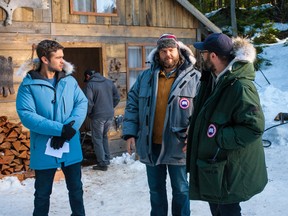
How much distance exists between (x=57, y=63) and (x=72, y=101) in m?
0.40

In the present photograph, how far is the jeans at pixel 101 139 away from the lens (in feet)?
22.8

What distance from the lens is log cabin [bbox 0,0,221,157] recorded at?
20.9ft

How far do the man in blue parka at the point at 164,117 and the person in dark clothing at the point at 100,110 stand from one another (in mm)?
3306

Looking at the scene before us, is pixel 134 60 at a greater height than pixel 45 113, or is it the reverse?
pixel 134 60

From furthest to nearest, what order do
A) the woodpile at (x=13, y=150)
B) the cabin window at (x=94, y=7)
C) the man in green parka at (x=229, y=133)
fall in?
the cabin window at (x=94, y=7) < the woodpile at (x=13, y=150) < the man in green parka at (x=229, y=133)

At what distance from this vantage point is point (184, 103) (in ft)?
11.4

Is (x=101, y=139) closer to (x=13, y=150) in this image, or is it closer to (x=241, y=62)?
(x=13, y=150)

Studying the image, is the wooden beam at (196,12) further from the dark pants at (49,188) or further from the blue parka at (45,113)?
the dark pants at (49,188)

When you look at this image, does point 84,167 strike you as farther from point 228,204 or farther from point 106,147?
point 228,204

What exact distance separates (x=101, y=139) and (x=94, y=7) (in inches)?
101

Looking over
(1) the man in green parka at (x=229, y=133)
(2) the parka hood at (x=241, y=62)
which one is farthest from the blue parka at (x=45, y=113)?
(2) the parka hood at (x=241, y=62)

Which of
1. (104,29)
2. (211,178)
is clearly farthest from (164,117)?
(104,29)

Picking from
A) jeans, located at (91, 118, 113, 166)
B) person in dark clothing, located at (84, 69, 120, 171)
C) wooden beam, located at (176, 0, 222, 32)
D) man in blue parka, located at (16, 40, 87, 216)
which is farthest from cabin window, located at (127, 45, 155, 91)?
man in blue parka, located at (16, 40, 87, 216)

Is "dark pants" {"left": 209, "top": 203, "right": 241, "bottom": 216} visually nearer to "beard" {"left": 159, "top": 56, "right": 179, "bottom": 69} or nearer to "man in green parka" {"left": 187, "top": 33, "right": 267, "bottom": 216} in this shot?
"man in green parka" {"left": 187, "top": 33, "right": 267, "bottom": 216}
